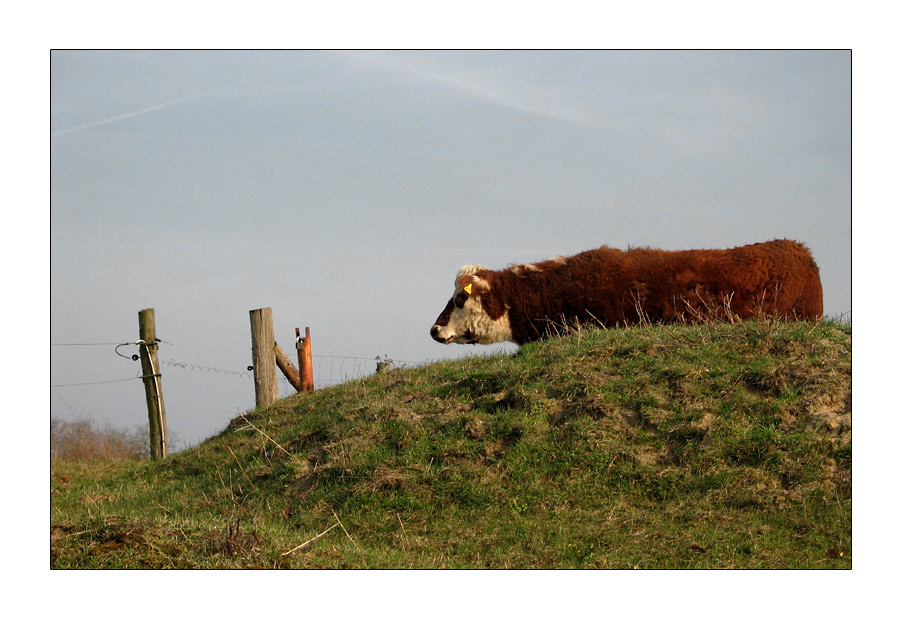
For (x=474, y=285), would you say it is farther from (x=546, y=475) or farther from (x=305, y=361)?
A: (x=546, y=475)

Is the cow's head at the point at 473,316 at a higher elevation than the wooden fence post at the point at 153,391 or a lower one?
higher

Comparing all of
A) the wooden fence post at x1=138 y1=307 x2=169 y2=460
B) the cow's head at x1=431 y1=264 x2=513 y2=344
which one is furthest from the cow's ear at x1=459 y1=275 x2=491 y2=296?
the wooden fence post at x1=138 y1=307 x2=169 y2=460

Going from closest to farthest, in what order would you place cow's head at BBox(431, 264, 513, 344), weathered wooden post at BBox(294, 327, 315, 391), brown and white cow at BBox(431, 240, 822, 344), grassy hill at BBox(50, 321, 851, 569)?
grassy hill at BBox(50, 321, 851, 569) < brown and white cow at BBox(431, 240, 822, 344) < cow's head at BBox(431, 264, 513, 344) < weathered wooden post at BBox(294, 327, 315, 391)

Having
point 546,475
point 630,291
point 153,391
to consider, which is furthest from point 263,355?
point 546,475

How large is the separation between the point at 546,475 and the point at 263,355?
24.9 feet

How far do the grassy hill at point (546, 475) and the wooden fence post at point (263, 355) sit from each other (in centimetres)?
237

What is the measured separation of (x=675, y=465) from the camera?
371 inches

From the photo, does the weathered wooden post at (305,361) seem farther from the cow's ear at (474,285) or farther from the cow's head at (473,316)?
the cow's ear at (474,285)

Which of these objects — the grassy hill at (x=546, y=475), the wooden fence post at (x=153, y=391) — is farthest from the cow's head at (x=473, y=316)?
the wooden fence post at (x=153, y=391)

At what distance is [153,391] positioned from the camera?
14.7m

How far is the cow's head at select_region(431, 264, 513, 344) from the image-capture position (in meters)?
15.3

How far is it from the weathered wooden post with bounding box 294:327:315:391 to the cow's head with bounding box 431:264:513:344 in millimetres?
2366

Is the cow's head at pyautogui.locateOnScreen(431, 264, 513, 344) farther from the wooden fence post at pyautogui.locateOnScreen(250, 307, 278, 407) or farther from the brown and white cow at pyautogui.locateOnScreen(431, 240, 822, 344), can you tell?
the wooden fence post at pyautogui.locateOnScreen(250, 307, 278, 407)

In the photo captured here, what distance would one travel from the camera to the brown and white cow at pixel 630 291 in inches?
549
